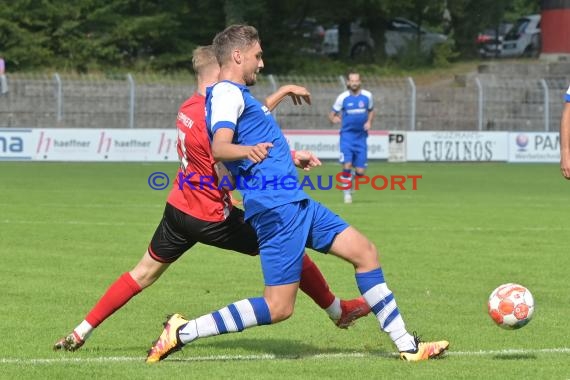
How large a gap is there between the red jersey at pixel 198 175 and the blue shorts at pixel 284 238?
662mm

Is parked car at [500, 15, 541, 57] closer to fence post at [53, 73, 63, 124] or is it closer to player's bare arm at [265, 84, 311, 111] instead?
fence post at [53, 73, 63, 124]

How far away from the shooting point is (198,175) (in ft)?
25.0

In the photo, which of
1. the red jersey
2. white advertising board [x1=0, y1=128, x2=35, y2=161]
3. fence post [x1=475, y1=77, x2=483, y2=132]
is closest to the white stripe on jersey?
the red jersey

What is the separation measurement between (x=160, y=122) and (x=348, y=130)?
15.9 metres

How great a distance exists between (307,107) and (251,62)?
3277 centimetres

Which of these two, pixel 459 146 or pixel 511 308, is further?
pixel 459 146

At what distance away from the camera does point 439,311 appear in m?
9.50

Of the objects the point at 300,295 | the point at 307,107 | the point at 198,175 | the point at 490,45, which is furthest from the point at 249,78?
the point at 490,45

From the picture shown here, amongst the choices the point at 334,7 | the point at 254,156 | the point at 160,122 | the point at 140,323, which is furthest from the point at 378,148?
the point at 254,156

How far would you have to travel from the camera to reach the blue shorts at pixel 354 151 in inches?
880

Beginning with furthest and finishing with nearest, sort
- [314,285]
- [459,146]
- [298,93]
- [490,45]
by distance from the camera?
[490,45], [459,146], [298,93], [314,285]

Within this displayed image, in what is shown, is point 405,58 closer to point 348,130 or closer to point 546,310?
point 348,130

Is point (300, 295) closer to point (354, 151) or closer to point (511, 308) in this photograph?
point (511, 308)

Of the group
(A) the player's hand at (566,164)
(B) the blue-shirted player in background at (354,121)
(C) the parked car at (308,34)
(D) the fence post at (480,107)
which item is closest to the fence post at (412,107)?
(D) the fence post at (480,107)
